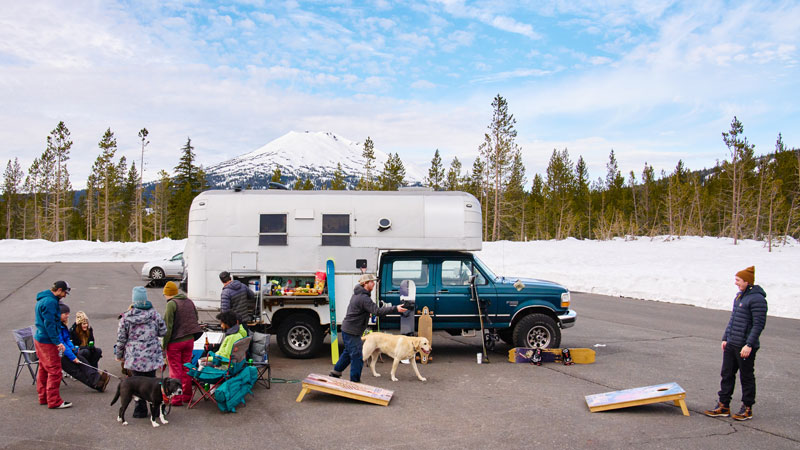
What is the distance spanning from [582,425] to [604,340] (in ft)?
20.4

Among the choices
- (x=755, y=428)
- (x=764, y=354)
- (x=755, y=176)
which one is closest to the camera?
(x=755, y=428)

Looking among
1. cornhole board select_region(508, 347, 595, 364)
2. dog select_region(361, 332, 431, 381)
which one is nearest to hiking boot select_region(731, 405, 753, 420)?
cornhole board select_region(508, 347, 595, 364)

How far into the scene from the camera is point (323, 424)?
21.3 ft

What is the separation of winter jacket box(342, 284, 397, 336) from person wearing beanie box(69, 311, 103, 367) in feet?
12.7

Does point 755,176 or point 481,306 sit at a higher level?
point 755,176

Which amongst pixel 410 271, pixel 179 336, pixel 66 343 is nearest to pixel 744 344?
pixel 410 271

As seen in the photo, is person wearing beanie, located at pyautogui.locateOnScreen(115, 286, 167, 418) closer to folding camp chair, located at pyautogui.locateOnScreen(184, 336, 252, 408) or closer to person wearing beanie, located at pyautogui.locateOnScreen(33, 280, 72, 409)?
folding camp chair, located at pyautogui.locateOnScreen(184, 336, 252, 408)

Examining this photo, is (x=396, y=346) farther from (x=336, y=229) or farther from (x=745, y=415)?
(x=745, y=415)

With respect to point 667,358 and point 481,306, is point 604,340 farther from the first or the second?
point 481,306

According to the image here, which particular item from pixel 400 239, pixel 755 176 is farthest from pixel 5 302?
pixel 755 176

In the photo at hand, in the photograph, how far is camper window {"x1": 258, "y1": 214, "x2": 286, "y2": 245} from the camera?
33.4 ft

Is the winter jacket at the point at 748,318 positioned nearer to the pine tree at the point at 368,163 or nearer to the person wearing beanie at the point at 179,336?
the person wearing beanie at the point at 179,336

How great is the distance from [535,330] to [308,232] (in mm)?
4777

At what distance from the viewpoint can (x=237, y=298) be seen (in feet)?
30.3
